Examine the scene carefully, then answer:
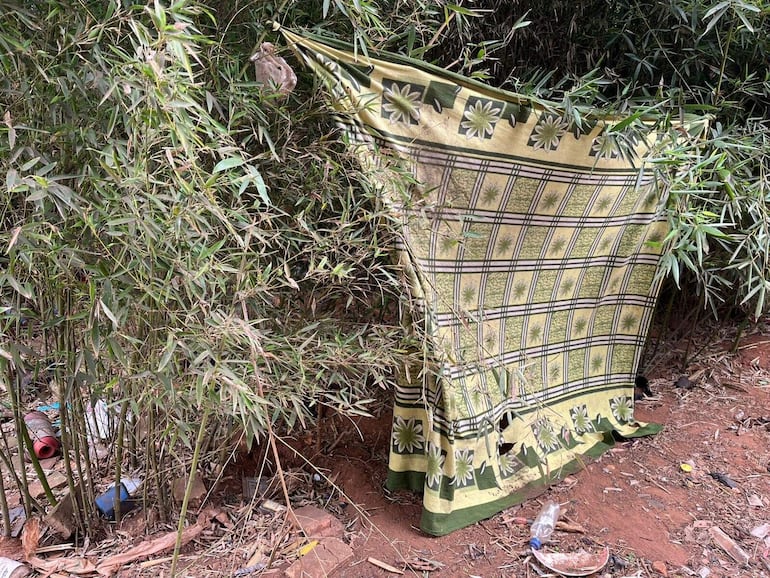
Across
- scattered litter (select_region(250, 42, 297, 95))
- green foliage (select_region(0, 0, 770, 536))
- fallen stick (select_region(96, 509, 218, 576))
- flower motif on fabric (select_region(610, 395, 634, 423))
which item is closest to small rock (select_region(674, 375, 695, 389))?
flower motif on fabric (select_region(610, 395, 634, 423))

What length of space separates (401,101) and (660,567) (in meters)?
1.61

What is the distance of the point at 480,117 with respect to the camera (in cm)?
166

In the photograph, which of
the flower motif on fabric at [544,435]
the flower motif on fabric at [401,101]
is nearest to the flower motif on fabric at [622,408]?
the flower motif on fabric at [544,435]

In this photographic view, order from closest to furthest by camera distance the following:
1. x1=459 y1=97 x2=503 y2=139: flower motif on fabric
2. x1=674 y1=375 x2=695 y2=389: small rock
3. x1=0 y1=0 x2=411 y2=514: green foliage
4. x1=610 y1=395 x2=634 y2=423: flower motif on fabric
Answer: x1=0 y1=0 x2=411 y2=514: green foliage → x1=459 y1=97 x2=503 y2=139: flower motif on fabric → x1=610 y1=395 x2=634 y2=423: flower motif on fabric → x1=674 y1=375 x2=695 y2=389: small rock

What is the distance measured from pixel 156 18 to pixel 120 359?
2.50 ft

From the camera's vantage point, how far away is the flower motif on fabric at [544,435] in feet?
7.14

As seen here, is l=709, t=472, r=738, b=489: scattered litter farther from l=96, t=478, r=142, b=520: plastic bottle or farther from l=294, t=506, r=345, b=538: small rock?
l=96, t=478, r=142, b=520: plastic bottle

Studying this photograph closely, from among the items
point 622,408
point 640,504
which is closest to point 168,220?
point 640,504

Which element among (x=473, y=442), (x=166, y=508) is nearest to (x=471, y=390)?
(x=473, y=442)

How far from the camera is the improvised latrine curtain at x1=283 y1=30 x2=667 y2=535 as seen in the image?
154 centimetres

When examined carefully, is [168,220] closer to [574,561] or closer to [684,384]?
[574,561]

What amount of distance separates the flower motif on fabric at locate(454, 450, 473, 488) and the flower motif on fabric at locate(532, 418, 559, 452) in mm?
392

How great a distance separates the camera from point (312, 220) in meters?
1.52

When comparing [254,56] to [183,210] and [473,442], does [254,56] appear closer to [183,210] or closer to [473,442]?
[183,210]
